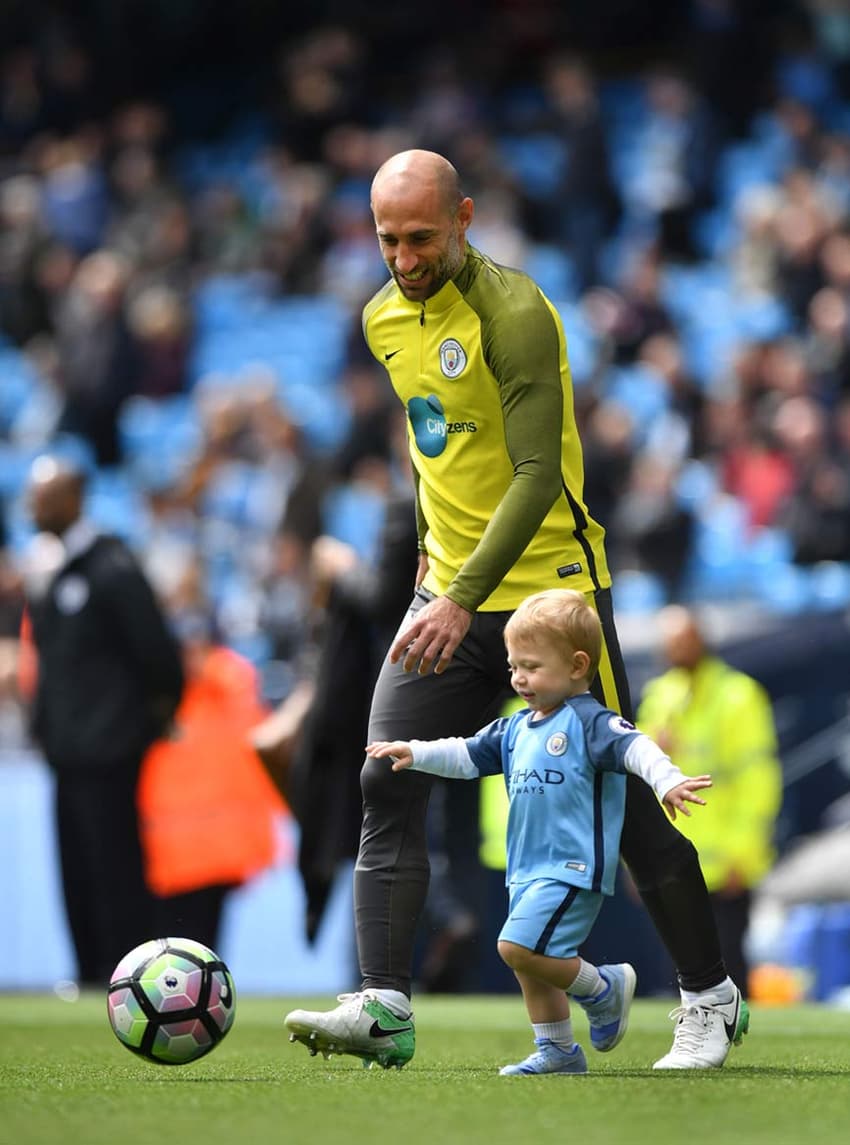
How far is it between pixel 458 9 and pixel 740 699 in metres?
15.8

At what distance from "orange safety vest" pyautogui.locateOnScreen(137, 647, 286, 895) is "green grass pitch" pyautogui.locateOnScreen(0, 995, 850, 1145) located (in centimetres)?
385

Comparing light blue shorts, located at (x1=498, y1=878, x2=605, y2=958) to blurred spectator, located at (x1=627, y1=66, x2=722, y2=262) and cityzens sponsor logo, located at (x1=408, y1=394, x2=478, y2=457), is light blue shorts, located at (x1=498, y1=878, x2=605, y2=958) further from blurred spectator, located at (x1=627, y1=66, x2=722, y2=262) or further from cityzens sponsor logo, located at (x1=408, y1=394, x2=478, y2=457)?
blurred spectator, located at (x1=627, y1=66, x2=722, y2=262)

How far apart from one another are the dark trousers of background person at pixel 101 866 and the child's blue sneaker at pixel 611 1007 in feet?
17.4

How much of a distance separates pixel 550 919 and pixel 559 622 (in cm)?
68

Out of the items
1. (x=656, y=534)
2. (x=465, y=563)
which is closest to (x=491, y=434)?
(x=465, y=563)

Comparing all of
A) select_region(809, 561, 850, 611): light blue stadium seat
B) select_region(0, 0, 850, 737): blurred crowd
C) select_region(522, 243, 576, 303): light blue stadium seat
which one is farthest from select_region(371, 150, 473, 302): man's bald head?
select_region(522, 243, 576, 303): light blue stadium seat

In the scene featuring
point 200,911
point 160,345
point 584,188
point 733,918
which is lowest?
point 200,911

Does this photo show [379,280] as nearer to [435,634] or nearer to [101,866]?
[101,866]

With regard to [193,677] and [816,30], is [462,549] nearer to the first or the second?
[193,677]

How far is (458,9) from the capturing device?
24.7 meters

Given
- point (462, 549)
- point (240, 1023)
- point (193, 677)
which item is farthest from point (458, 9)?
point (462, 549)

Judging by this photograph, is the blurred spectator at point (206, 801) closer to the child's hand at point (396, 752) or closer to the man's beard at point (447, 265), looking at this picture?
the child's hand at point (396, 752)

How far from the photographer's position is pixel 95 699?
1080 cm

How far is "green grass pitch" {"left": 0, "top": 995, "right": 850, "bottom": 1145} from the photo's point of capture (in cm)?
416
